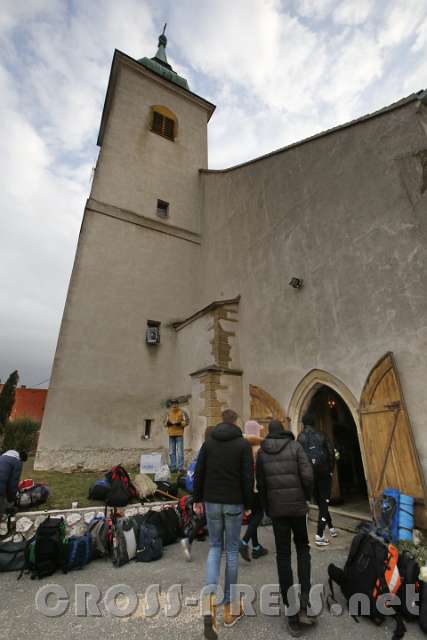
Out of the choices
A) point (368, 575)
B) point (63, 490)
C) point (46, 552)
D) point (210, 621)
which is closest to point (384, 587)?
point (368, 575)

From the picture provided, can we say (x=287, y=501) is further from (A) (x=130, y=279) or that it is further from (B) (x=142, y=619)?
(A) (x=130, y=279)

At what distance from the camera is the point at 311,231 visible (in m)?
7.39

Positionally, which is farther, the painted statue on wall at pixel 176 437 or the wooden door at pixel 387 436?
the painted statue on wall at pixel 176 437

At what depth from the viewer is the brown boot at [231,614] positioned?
8.29 feet

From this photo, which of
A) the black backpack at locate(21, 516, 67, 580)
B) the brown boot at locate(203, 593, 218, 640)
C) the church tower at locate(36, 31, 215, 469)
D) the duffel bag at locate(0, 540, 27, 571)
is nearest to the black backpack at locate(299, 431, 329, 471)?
the brown boot at locate(203, 593, 218, 640)

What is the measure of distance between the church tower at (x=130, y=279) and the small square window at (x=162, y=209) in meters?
0.05

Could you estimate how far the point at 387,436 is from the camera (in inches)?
200

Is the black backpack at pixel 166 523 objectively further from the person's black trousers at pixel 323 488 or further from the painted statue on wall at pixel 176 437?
the painted statue on wall at pixel 176 437

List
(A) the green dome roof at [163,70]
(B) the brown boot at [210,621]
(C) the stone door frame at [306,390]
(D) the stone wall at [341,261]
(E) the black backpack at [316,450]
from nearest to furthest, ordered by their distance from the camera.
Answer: (B) the brown boot at [210,621]
(E) the black backpack at [316,450]
(D) the stone wall at [341,261]
(C) the stone door frame at [306,390]
(A) the green dome roof at [163,70]

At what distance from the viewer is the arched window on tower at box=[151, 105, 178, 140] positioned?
14430 millimetres

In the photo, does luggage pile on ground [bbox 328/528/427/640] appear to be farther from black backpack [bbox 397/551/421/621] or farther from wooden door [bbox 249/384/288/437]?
wooden door [bbox 249/384/288/437]

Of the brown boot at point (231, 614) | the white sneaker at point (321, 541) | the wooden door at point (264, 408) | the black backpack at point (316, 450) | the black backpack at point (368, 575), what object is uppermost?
the wooden door at point (264, 408)

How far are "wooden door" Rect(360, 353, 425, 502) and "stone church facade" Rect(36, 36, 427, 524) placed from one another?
0.03 m

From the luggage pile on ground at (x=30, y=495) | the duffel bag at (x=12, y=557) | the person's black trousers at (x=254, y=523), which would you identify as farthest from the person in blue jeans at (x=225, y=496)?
the luggage pile on ground at (x=30, y=495)
